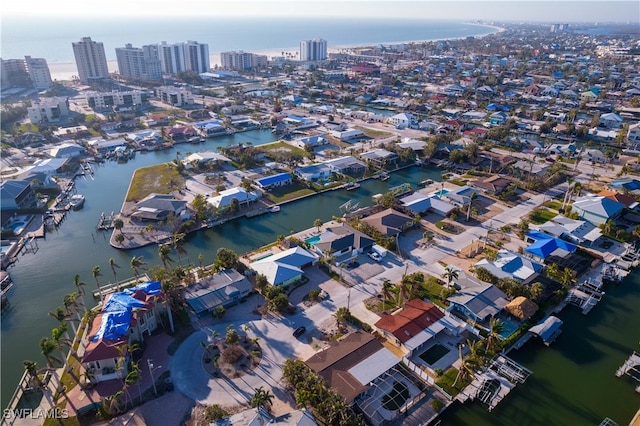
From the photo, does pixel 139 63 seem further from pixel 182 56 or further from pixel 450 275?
pixel 450 275

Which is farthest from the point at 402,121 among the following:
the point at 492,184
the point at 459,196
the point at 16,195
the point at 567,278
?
the point at 16,195

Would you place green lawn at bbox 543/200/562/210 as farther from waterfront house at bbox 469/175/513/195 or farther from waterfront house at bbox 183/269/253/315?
→ waterfront house at bbox 183/269/253/315

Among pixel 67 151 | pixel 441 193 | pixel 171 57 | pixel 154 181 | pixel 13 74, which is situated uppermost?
pixel 171 57

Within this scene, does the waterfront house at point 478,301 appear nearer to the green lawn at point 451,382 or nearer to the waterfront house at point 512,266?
the waterfront house at point 512,266

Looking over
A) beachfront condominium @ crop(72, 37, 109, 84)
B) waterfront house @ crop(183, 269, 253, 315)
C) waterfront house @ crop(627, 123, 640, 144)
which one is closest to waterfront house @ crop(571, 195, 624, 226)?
waterfront house @ crop(627, 123, 640, 144)

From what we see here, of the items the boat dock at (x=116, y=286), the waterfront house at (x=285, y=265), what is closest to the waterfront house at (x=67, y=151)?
the boat dock at (x=116, y=286)

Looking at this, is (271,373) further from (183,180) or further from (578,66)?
(578,66)
